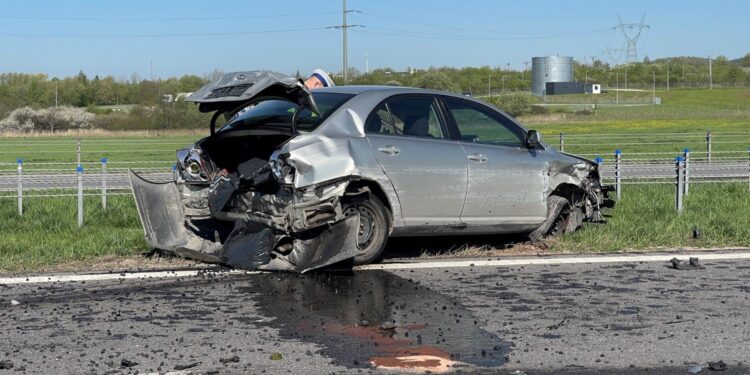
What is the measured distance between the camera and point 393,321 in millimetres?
6434

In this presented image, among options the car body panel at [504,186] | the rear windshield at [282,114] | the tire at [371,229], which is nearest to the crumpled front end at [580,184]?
the car body panel at [504,186]

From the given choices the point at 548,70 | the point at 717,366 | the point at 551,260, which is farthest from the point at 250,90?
the point at 548,70

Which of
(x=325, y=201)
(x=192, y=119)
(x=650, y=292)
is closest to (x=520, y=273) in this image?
(x=650, y=292)

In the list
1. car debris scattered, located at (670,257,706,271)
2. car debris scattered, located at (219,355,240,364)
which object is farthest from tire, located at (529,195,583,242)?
car debris scattered, located at (219,355,240,364)

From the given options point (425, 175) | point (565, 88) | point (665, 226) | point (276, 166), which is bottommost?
point (665, 226)

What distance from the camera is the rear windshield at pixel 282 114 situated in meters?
8.37

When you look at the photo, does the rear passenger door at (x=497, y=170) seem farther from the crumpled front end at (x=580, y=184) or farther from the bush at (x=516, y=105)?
the bush at (x=516, y=105)

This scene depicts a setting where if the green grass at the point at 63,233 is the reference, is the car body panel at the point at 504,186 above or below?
above

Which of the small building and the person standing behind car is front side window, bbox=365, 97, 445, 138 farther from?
the small building

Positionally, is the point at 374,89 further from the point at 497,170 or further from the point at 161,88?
the point at 161,88

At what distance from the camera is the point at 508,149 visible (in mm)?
9391

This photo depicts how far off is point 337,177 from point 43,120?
1784 inches

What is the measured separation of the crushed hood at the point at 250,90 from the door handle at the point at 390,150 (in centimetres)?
68

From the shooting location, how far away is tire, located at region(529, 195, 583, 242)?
9.72m
